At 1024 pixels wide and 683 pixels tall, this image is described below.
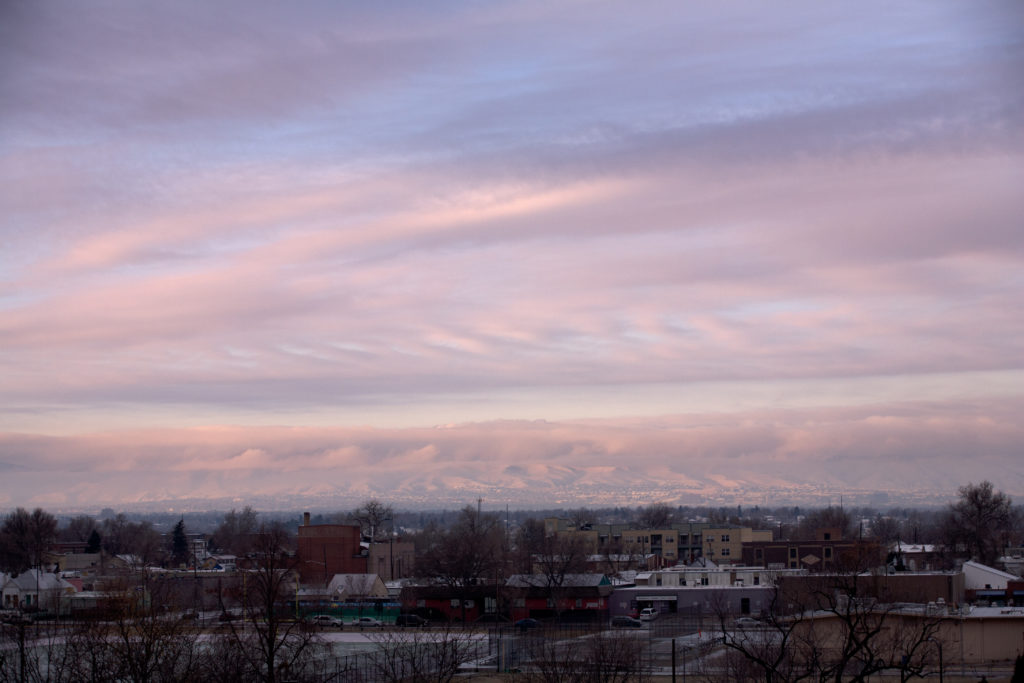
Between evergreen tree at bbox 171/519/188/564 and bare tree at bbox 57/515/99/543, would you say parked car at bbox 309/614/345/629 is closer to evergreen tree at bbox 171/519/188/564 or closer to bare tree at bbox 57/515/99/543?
evergreen tree at bbox 171/519/188/564

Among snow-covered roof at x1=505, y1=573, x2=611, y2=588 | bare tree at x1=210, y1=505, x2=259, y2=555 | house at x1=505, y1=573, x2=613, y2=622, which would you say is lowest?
bare tree at x1=210, y1=505, x2=259, y2=555

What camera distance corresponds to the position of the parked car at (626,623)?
54.0 metres

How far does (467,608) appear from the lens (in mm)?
61219

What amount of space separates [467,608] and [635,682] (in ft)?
93.5

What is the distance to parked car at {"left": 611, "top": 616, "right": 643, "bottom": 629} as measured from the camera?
54.0 m

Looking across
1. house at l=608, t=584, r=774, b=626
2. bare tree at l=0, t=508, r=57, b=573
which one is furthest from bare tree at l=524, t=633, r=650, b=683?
bare tree at l=0, t=508, r=57, b=573

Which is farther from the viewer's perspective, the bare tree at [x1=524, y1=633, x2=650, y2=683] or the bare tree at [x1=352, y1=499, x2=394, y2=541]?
the bare tree at [x1=352, y1=499, x2=394, y2=541]

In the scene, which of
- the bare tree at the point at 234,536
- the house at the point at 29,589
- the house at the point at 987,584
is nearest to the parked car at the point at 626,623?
the house at the point at 987,584

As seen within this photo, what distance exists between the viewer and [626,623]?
5553 cm

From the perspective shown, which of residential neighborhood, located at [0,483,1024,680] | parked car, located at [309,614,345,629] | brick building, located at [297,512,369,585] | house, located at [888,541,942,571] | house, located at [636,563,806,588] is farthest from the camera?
brick building, located at [297,512,369,585]

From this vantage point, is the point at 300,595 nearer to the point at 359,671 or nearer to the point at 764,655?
the point at 359,671

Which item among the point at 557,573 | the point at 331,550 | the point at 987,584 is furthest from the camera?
the point at 331,550

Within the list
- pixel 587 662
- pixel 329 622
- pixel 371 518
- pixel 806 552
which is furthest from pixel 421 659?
pixel 371 518

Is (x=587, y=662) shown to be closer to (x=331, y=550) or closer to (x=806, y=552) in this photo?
(x=331, y=550)
